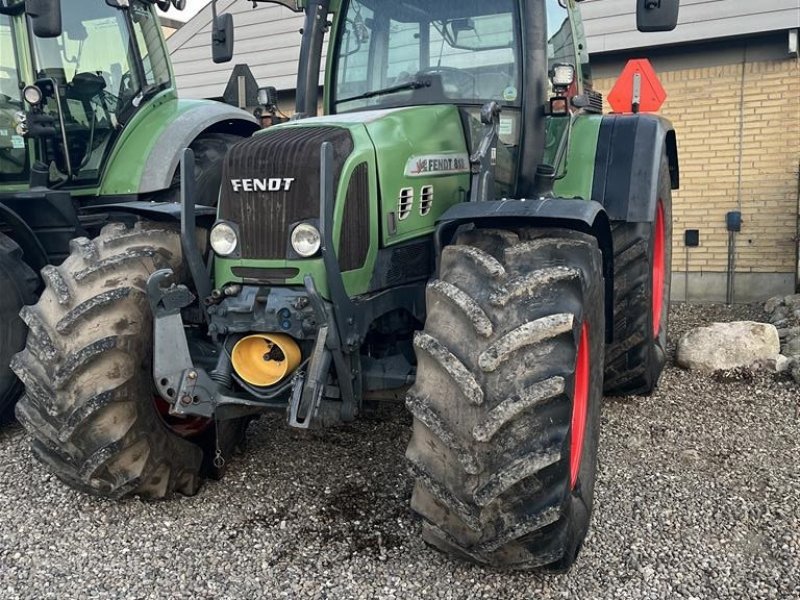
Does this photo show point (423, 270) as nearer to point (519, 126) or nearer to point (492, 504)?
point (519, 126)

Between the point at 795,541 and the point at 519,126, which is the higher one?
the point at 519,126

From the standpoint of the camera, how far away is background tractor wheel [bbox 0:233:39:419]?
4.58 m

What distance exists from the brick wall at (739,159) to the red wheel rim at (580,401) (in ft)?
19.3

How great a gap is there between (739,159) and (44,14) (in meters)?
6.78

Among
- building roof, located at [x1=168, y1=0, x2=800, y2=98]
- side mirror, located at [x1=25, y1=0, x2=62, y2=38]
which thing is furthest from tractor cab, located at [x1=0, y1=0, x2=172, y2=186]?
building roof, located at [x1=168, y1=0, x2=800, y2=98]

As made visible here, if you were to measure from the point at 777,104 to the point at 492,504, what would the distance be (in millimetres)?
6876

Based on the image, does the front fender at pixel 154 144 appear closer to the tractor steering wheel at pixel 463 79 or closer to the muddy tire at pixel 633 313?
the tractor steering wheel at pixel 463 79

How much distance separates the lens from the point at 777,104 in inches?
307

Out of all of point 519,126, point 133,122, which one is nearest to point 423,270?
point 519,126

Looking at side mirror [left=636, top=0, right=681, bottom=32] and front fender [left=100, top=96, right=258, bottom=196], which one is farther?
front fender [left=100, top=96, right=258, bottom=196]

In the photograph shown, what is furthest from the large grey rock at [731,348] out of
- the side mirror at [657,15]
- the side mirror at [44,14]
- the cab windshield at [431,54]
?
the side mirror at [44,14]

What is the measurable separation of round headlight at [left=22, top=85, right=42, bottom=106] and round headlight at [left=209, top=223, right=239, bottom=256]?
2646 mm

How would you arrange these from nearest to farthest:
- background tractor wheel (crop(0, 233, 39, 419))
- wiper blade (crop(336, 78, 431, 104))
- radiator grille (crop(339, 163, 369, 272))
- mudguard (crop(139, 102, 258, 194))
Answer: radiator grille (crop(339, 163, 369, 272)), wiper blade (crop(336, 78, 431, 104)), background tractor wheel (crop(0, 233, 39, 419)), mudguard (crop(139, 102, 258, 194))

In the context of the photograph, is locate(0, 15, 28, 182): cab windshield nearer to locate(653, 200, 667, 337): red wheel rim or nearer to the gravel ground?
the gravel ground
